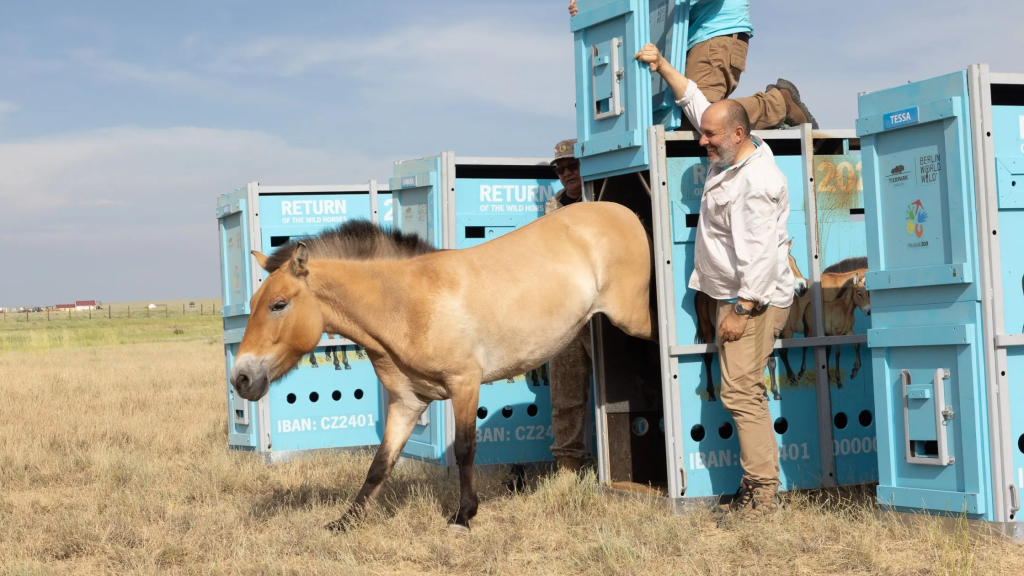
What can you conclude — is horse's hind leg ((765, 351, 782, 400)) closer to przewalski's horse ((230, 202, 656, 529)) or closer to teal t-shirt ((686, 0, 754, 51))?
przewalski's horse ((230, 202, 656, 529))

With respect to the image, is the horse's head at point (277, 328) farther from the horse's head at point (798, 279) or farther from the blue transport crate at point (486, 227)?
the horse's head at point (798, 279)

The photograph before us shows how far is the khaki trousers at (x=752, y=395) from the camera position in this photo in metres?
5.76

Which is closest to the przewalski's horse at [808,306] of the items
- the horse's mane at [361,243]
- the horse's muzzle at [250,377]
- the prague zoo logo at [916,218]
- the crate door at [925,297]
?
the crate door at [925,297]

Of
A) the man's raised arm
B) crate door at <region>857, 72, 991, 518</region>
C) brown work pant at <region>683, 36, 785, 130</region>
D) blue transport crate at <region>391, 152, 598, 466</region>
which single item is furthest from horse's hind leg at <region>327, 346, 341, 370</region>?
crate door at <region>857, 72, 991, 518</region>

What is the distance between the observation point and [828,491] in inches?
251

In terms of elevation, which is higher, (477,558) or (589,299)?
(589,299)

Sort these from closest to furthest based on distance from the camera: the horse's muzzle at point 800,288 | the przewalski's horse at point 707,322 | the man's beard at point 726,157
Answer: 1. the man's beard at point 726,157
2. the przewalski's horse at point 707,322
3. the horse's muzzle at point 800,288

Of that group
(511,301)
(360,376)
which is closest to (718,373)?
(511,301)

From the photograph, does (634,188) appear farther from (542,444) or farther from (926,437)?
(926,437)

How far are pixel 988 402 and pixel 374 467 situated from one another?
351 centimetres

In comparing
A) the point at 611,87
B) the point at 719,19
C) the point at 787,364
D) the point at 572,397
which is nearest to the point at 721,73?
the point at 719,19

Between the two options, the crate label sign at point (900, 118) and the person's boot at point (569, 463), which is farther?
the person's boot at point (569, 463)

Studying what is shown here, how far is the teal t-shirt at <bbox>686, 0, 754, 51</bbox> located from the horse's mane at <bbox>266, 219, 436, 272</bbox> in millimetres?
2299

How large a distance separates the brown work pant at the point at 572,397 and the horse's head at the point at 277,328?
7.11ft
